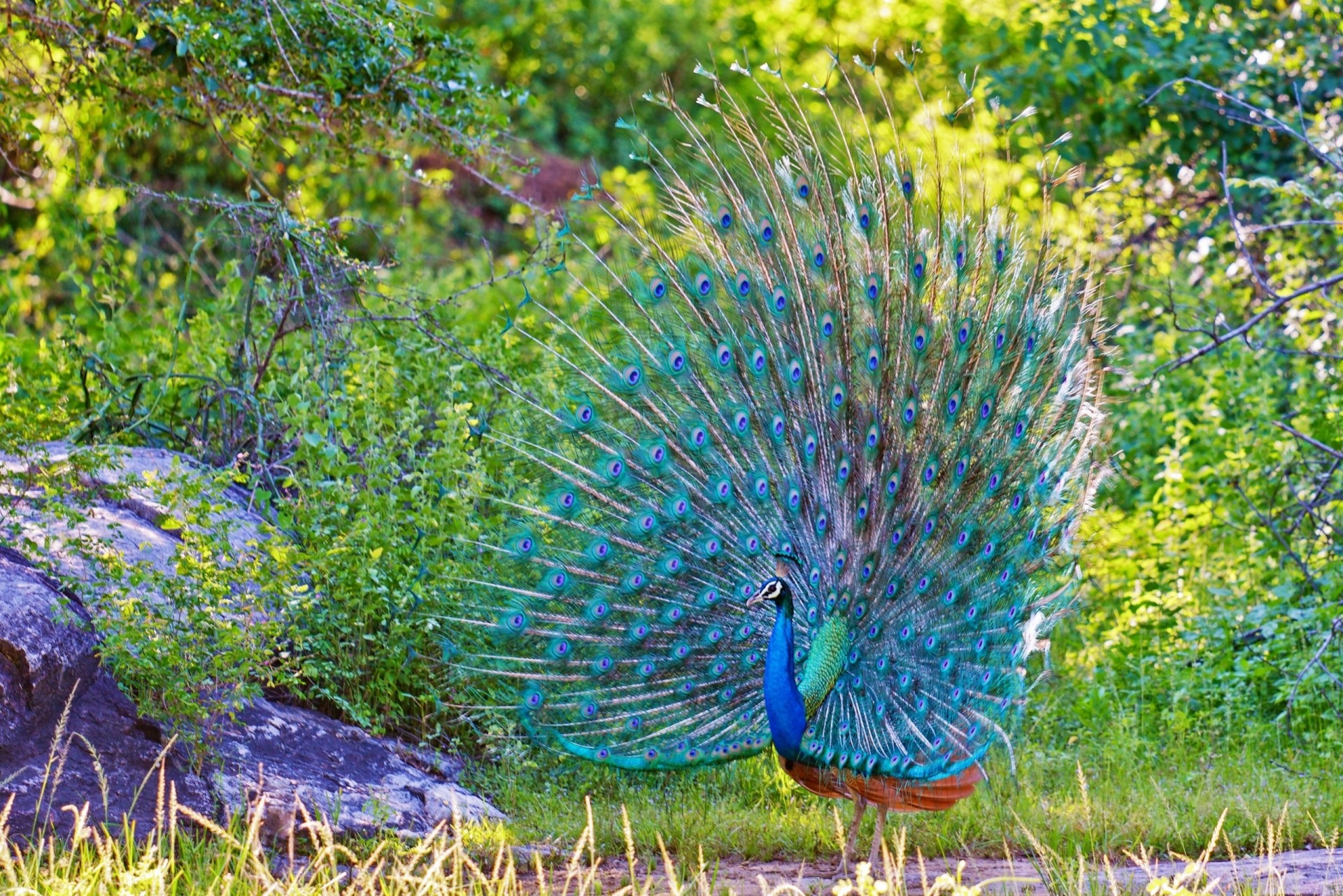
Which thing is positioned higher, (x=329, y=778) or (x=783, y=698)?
(x=783, y=698)

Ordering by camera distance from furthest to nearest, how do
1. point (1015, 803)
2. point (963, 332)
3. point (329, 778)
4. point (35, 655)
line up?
point (1015, 803)
point (963, 332)
point (329, 778)
point (35, 655)

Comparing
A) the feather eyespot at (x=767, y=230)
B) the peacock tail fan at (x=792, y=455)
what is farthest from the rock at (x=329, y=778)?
the feather eyespot at (x=767, y=230)

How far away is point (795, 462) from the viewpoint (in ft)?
18.2

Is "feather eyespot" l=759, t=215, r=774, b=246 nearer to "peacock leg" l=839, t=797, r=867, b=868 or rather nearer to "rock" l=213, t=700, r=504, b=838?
"peacock leg" l=839, t=797, r=867, b=868

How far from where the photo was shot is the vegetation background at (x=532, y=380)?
540cm

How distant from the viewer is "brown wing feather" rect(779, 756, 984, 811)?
491cm

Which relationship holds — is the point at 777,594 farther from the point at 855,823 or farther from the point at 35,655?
the point at 35,655

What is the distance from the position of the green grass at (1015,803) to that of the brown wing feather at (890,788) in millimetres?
277

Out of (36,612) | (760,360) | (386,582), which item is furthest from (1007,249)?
(36,612)

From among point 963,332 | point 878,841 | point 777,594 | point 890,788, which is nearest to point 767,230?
point 963,332

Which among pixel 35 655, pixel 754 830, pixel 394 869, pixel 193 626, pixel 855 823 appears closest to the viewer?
pixel 394 869

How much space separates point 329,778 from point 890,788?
1.93m

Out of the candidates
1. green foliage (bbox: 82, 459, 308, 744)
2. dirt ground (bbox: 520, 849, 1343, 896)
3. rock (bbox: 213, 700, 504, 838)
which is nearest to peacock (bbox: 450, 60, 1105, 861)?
dirt ground (bbox: 520, 849, 1343, 896)

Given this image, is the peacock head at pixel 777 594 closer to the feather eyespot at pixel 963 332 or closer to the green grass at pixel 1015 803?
the green grass at pixel 1015 803
